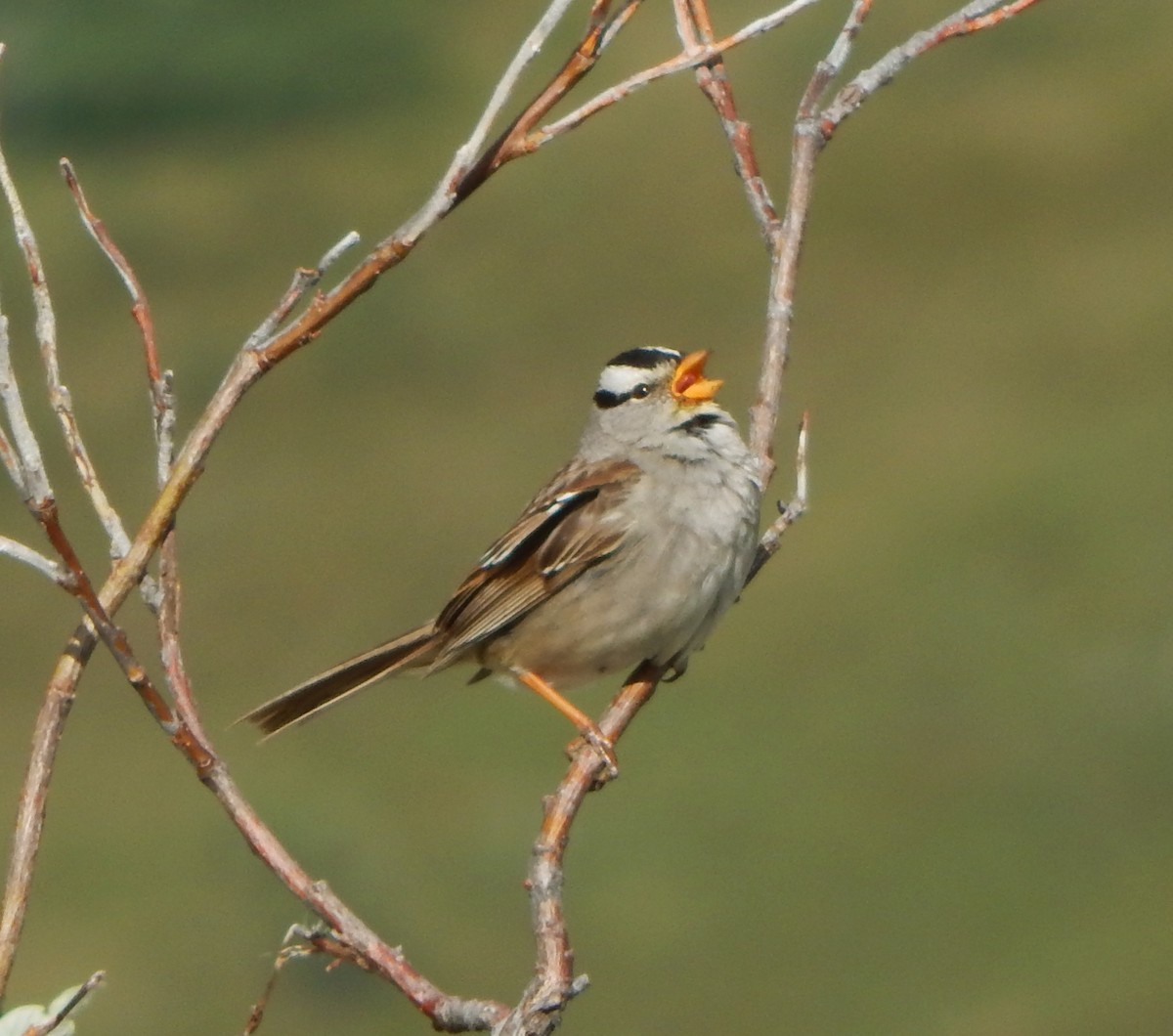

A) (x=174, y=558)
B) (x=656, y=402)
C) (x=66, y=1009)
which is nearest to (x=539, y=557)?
(x=656, y=402)

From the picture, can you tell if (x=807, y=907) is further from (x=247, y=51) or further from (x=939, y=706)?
(x=247, y=51)

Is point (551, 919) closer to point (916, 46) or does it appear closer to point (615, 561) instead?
point (916, 46)

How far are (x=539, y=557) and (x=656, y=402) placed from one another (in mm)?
453

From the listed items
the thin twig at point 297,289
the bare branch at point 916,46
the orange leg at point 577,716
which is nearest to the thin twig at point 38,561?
the thin twig at point 297,289

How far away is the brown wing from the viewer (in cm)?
488

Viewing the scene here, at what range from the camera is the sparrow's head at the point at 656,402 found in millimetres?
4910

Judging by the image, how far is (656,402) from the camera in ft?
16.5

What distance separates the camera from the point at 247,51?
1841 centimetres

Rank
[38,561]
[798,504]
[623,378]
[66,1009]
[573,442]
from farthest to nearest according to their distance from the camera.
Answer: [573,442], [623,378], [798,504], [38,561], [66,1009]

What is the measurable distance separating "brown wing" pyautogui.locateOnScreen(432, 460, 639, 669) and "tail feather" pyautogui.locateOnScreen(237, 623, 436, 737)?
0.05m

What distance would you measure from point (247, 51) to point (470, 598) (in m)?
14.3

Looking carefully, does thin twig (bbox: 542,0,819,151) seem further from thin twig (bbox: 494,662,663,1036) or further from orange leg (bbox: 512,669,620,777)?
orange leg (bbox: 512,669,620,777)

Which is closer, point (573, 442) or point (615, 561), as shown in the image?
point (615, 561)

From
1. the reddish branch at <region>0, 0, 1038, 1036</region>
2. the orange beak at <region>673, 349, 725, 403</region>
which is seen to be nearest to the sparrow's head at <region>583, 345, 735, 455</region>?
the orange beak at <region>673, 349, 725, 403</region>
